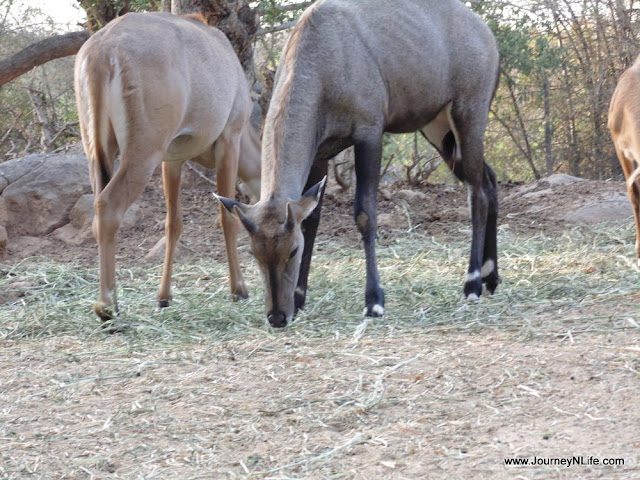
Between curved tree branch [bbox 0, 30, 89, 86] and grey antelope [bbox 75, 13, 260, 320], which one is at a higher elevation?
curved tree branch [bbox 0, 30, 89, 86]

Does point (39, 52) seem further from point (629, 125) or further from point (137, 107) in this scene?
point (629, 125)

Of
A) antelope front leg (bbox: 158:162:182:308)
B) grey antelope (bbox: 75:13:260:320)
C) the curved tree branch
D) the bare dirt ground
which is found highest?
the curved tree branch

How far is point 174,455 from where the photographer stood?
3.62 m

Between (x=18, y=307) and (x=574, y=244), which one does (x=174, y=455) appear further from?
(x=574, y=244)

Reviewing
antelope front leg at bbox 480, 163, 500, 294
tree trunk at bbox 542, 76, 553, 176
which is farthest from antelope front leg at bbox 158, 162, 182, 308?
tree trunk at bbox 542, 76, 553, 176

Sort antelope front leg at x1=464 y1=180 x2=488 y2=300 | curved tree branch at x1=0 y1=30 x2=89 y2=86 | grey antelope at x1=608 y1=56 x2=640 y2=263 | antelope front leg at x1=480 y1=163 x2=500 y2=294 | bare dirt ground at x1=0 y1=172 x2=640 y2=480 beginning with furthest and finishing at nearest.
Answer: curved tree branch at x1=0 y1=30 x2=89 y2=86 < grey antelope at x1=608 y1=56 x2=640 y2=263 < antelope front leg at x1=480 y1=163 x2=500 y2=294 < antelope front leg at x1=464 y1=180 x2=488 y2=300 < bare dirt ground at x1=0 y1=172 x2=640 y2=480

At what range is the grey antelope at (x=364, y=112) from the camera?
5355 millimetres

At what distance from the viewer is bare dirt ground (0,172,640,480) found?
3.39 metres

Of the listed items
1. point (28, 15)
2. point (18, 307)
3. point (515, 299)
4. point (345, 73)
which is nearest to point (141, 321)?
point (18, 307)

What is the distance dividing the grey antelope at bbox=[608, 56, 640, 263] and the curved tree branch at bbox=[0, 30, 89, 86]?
23.0 ft

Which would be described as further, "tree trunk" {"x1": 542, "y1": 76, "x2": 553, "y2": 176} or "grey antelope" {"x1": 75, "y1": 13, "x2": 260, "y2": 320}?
"tree trunk" {"x1": 542, "y1": 76, "x2": 553, "y2": 176}

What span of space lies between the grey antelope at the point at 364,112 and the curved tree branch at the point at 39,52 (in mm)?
6500

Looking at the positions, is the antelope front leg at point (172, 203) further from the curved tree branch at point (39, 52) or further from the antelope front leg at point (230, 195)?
the curved tree branch at point (39, 52)

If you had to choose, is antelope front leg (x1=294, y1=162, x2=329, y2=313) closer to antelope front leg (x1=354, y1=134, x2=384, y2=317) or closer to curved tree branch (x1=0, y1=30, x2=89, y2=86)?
antelope front leg (x1=354, y1=134, x2=384, y2=317)
